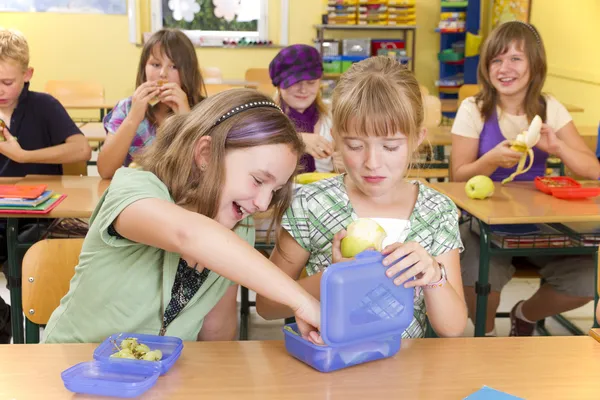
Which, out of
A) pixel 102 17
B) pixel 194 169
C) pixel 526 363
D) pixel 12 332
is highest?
pixel 102 17

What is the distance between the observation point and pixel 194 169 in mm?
1497

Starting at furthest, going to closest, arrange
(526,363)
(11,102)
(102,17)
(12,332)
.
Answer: (102,17) < (11,102) < (12,332) < (526,363)

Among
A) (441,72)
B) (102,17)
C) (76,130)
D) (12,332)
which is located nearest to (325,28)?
(441,72)

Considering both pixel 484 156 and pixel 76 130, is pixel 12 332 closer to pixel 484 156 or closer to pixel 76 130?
pixel 76 130

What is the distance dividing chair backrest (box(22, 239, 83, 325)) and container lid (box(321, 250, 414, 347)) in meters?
1.00

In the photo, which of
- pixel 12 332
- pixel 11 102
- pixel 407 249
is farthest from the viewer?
pixel 11 102

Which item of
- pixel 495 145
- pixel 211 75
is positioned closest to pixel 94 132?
pixel 211 75

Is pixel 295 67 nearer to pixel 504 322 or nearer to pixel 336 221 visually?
pixel 504 322

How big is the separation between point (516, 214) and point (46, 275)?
1561 millimetres

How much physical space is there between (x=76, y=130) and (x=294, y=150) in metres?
2.01

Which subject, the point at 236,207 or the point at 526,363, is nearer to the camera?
the point at 526,363

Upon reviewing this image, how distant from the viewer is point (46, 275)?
74.9 inches

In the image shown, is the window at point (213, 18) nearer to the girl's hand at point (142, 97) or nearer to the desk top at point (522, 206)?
the girl's hand at point (142, 97)

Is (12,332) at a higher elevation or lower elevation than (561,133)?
lower
